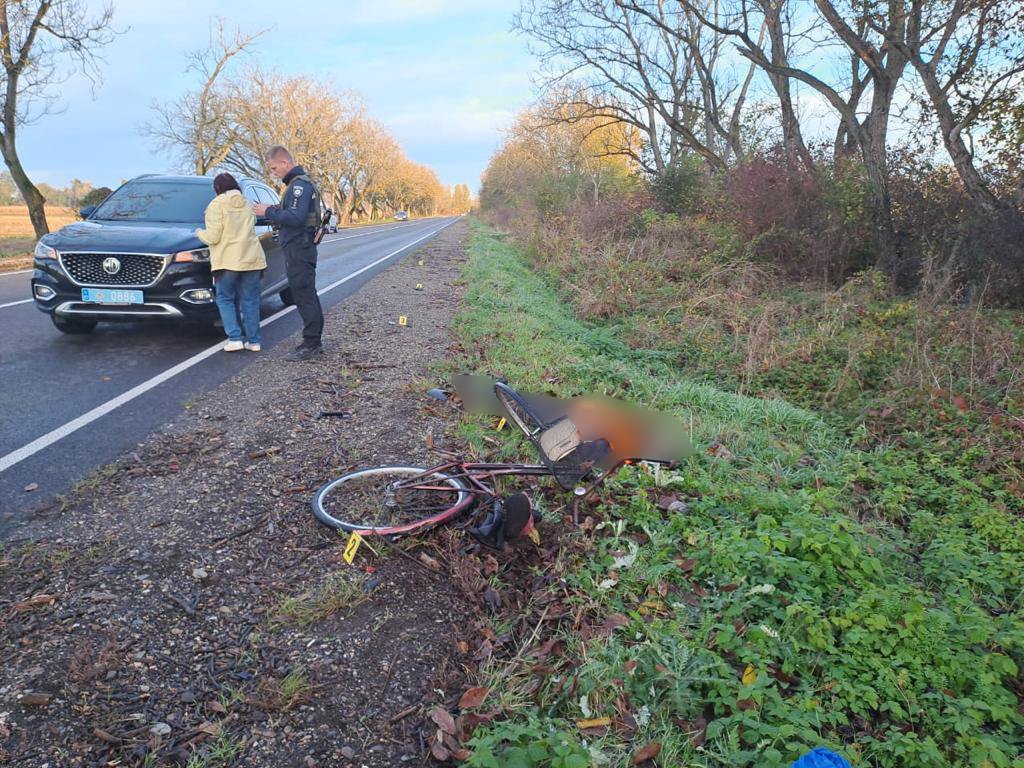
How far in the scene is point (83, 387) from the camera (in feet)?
19.1

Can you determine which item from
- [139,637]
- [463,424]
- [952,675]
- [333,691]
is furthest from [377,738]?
[463,424]

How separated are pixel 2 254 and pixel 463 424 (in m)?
18.6

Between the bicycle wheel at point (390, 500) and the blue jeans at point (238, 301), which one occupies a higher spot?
the blue jeans at point (238, 301)

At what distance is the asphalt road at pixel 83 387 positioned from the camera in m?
4.25

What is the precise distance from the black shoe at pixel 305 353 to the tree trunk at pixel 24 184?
17927 mm

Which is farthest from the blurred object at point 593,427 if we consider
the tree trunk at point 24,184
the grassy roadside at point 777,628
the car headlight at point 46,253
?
the tree trunk at point 24,184

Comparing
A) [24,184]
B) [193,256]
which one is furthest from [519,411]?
[24,184]

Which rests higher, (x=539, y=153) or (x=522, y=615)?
(x=539, y=153)

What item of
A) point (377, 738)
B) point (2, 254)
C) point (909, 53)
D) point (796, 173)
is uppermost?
point (909, 53)

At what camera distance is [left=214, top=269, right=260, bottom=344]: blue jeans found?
6992 millimetres

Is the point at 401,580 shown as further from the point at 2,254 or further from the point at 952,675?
the point at 2,254

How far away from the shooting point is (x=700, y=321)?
976 cm

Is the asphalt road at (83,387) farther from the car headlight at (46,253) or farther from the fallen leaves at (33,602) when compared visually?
the car headlight at (46,253)

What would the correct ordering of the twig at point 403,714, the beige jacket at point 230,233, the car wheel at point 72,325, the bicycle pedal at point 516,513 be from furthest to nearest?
the car wheel at point 72,325, the beige jacket at point 230,233, the bicycle pedal at point 516,513, the twig at point 403,714
